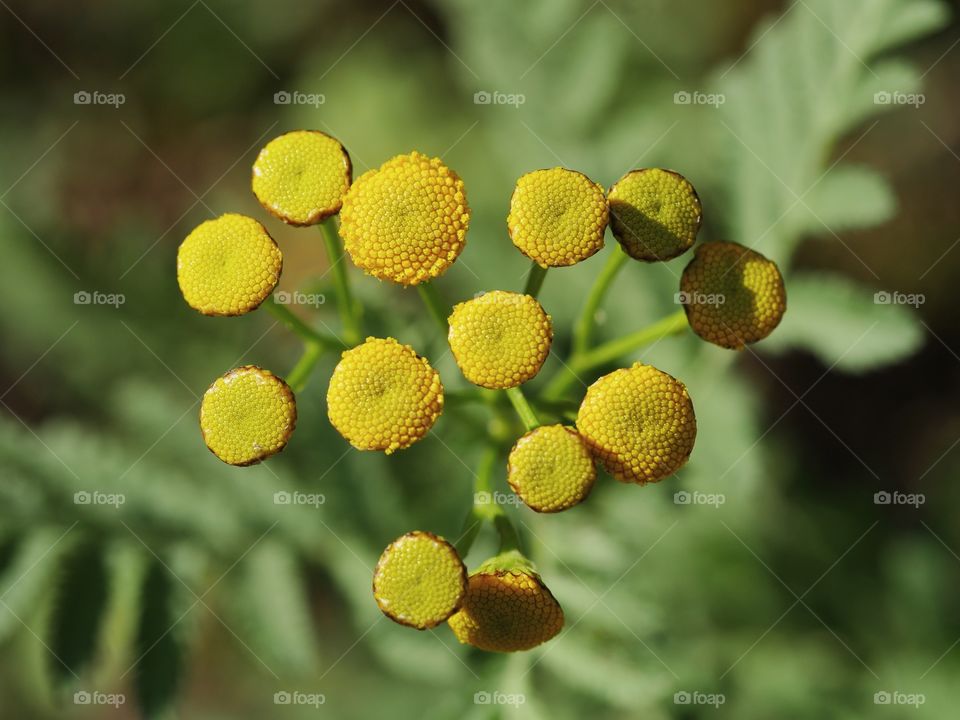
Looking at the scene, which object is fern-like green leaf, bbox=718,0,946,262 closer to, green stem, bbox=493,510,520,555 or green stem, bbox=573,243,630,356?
green stem, bbox=573,243,630,356

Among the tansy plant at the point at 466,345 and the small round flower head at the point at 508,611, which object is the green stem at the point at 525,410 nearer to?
the tansy plant at the point at 466,345

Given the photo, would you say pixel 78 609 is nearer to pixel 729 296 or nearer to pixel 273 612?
pixel 273 612

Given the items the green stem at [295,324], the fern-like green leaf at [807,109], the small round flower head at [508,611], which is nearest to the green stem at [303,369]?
the green stem at [295,324]

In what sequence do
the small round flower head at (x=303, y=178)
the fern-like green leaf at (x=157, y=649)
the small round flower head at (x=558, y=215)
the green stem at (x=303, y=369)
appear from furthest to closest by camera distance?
the fern-like green leaf at (x=157, y=649), the green stem at (x=303, y=369), the small round flower head at (x=303, y=178), the small round flower head at (x=558, y=215)

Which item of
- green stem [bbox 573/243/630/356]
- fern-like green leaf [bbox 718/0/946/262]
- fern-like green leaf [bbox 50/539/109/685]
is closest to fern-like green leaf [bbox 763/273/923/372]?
fern-like green leaf [bbox 718/0/946/262]

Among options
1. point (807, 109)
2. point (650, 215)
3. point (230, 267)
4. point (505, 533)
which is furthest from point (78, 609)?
point (807, 109)

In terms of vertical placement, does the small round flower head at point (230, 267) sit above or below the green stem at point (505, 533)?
above
